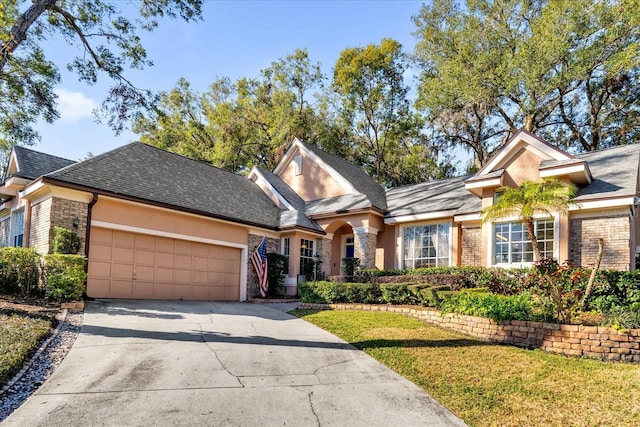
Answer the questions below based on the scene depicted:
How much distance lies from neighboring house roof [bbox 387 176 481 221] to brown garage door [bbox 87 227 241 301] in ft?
24.9

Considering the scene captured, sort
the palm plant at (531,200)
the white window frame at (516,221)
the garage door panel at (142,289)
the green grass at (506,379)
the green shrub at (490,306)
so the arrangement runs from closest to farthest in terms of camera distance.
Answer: the green grass at (506,379), the green shrub at (490,306), the palm plant at (531,200), the garage door panel at (142,289), the white window frame at (516,221)

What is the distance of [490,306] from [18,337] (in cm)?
900

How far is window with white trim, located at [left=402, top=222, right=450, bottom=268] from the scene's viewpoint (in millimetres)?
16906

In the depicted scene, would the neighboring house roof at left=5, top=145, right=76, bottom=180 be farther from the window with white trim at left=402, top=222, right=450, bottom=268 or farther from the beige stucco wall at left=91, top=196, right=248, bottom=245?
the window with white trim at left=402, top=222, right=450, bottom=268

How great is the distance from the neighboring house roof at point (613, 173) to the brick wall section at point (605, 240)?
0.78 metres

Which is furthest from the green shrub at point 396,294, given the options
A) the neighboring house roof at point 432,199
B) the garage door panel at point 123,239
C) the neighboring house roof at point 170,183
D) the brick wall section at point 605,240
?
the garage door panel at point 123,239

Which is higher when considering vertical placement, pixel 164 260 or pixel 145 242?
pixel 145 242

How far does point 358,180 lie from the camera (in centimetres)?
2170

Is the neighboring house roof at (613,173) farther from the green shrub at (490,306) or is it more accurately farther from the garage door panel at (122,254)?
the garage door panel at (122,254)

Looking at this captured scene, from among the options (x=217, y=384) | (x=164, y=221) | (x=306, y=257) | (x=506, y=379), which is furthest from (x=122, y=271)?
(x=506, y=379)

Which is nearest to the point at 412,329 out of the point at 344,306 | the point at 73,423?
the point at 344,306

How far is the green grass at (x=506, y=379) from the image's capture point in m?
5.11

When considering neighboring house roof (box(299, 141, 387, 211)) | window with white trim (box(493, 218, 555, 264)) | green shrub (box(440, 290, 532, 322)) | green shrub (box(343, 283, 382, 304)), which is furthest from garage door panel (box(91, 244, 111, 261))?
window with white trim (box(493, 218, 555, 264))

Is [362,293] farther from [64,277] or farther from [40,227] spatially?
[40,227]
